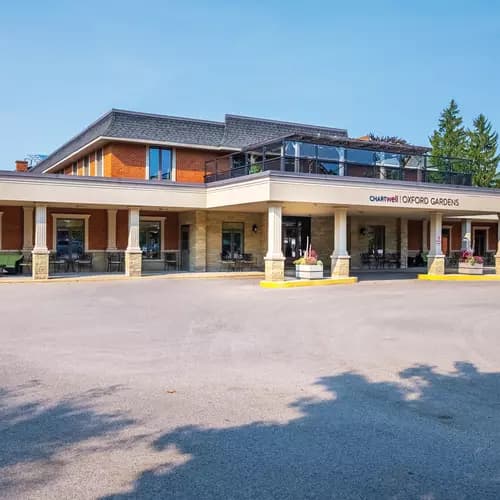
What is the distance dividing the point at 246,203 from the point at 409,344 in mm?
14382

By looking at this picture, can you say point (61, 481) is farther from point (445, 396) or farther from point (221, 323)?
point (221, 323)

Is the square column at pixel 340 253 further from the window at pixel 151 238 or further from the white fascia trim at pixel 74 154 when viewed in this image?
the white fascia trim at pixel 74 154

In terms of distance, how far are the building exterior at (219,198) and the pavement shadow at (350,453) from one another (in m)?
16.1

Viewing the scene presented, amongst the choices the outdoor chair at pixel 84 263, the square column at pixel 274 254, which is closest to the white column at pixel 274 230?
the square column at pixel 274 254

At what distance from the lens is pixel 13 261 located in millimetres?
25766

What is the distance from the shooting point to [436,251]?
27453mm

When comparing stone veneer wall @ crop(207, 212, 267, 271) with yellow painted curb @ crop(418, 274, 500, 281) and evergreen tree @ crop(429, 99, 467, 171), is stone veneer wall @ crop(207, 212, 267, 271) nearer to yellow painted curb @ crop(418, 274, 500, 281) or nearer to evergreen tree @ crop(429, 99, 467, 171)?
yellow painted curb @ crop(418, 274, 500, 281)

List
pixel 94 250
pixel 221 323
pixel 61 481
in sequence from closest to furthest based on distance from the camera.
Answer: pixel 61 481 < pixel 221 323 < pixel 94 250

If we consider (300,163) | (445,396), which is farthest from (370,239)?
(445,396)

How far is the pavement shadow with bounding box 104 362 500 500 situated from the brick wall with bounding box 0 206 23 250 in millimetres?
24351

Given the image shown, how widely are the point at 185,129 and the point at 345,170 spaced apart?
30.9 ft

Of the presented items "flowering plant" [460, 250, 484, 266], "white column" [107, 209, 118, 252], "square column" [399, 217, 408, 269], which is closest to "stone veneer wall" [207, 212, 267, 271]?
"white column" [107, 209, 118, 252]

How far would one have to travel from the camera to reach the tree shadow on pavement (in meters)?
4.57

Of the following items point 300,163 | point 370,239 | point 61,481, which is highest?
point 300,163
